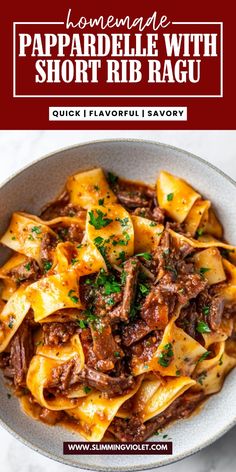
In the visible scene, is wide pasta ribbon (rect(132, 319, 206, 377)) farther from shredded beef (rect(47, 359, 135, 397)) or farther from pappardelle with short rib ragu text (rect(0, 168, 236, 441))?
shredded beef (rect(47, 359, 135, 397))

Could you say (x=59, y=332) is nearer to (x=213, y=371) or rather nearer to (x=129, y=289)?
(x=129, y=289)

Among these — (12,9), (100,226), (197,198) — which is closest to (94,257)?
(100,226)

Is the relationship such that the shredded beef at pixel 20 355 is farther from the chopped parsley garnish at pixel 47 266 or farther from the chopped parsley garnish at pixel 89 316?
the chopped parsley garnish at pixel 89 316

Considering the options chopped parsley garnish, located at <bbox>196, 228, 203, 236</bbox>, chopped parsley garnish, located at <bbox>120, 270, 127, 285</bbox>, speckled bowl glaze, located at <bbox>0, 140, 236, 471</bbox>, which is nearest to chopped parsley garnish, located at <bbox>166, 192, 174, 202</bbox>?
speckled bowl glaze, located at <bbox>0, 140, 236, 471</bbox>

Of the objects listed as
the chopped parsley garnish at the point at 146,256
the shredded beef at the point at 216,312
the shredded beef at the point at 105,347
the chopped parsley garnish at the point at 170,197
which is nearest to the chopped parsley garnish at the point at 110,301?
the shredded beef at the point at 105,347

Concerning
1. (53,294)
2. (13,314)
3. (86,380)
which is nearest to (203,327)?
(86,380)

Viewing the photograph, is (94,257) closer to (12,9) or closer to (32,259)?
(32,259)
